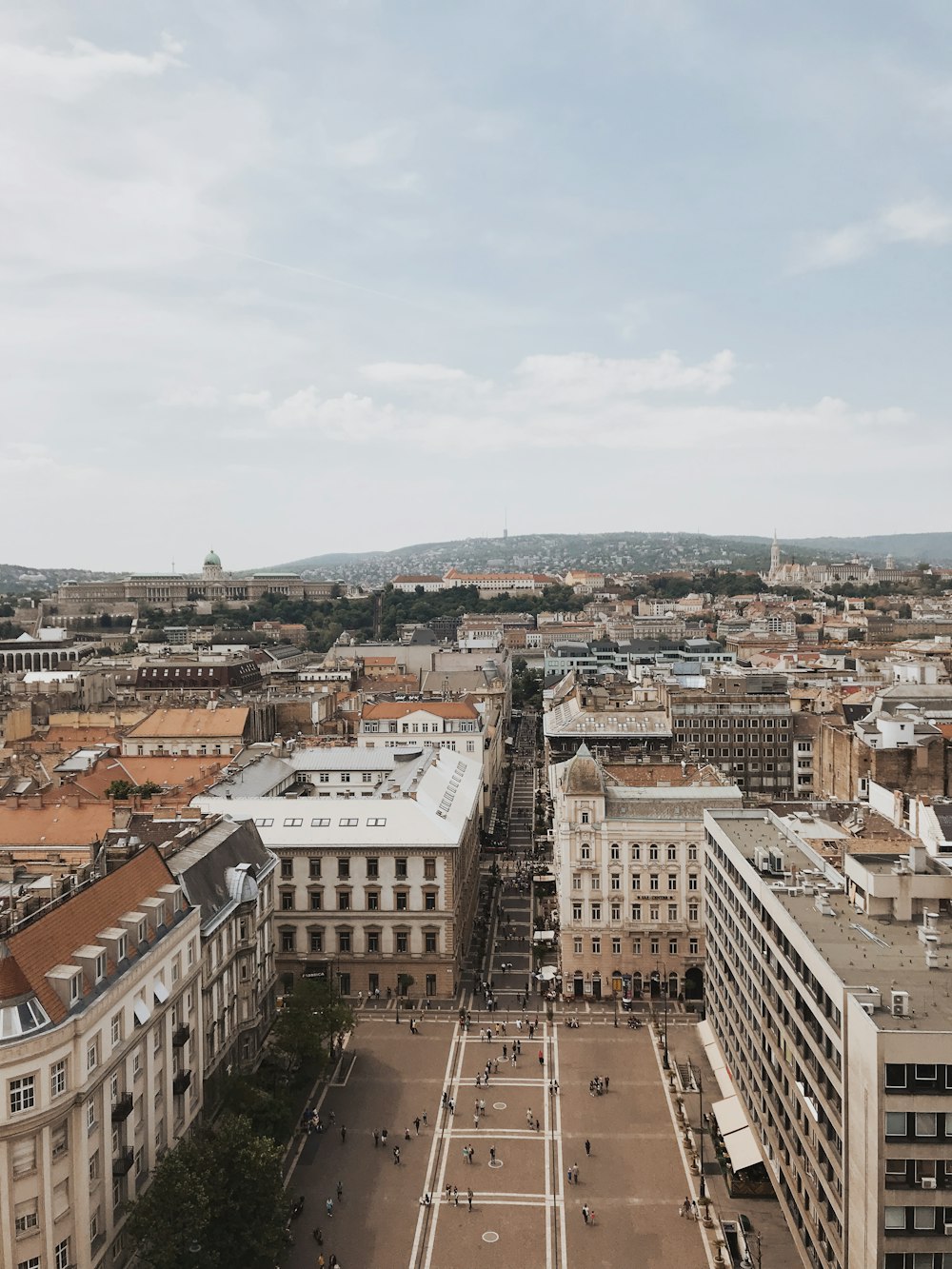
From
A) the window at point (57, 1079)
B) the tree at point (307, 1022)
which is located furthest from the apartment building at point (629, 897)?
the window at point (57, 1079)

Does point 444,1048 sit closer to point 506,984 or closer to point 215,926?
point 506,984

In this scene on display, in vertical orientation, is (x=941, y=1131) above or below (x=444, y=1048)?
above

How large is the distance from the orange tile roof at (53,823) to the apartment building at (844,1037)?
43.1 m

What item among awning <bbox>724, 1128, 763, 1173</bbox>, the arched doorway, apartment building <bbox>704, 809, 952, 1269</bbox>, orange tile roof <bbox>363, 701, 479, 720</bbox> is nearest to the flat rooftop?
apartment building <bbox>704, 809, 952, 1269</bbox>

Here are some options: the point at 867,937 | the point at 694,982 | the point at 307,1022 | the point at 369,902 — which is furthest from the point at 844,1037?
the point at 369,902

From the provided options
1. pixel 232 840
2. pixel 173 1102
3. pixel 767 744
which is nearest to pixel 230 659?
pixel 767 744

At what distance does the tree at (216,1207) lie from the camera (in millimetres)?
39000

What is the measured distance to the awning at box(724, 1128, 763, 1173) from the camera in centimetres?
4906

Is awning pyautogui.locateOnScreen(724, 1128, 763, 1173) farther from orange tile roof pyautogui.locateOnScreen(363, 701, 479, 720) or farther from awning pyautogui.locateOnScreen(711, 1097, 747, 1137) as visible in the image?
orange tile roof pyautogui.locateOnScreen(363, 701, 479, 720)

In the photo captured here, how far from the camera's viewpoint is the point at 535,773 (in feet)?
519

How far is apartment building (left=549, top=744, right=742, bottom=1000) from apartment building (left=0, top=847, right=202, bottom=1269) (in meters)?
30.6

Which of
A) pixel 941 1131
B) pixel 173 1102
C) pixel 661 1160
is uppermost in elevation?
pixel 941 1131

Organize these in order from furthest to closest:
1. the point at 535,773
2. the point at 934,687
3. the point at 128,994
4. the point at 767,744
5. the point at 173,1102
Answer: the point at 535,773
the point at 767,744
the point at 934,687
the point at 173,1102
the point at 128,994

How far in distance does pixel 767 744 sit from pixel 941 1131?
304 ft
